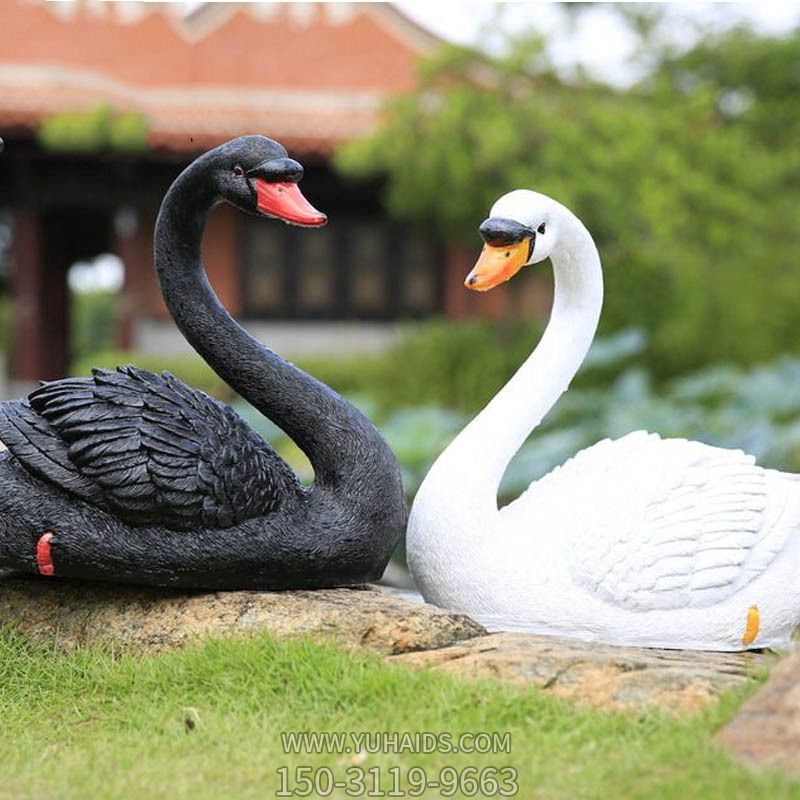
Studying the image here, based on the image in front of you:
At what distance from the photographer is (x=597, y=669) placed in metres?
2.98

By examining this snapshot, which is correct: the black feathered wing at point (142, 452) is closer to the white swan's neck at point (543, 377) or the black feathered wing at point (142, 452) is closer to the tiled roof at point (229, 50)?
the white swan's neck at point (543, 377)

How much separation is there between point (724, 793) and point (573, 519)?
1.12m

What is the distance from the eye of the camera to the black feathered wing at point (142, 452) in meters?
3.23

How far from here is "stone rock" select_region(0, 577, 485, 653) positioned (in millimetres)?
3191

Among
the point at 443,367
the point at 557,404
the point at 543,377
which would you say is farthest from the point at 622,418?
the point at 543,377

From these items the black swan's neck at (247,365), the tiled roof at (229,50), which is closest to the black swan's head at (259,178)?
the black swan's neck at (247,365)

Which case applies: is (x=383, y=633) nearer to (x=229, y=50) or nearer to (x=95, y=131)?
(x=95, y=131)

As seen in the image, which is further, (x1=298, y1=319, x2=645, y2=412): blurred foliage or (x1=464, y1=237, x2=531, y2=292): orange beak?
Result: (x1=298, y1=319, x2=645, y2=412): blurred foliage

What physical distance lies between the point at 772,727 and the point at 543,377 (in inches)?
54.0

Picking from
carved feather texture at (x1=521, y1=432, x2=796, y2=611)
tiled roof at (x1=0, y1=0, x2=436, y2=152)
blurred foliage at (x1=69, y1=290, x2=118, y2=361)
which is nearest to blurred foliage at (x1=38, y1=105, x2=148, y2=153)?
tiled roof at (x1=0, y1=0, x2=436, y2=152)

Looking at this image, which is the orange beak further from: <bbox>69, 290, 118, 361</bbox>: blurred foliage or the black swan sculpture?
<bbox>69, 290, 118, 361</bbox>: blurred foliage

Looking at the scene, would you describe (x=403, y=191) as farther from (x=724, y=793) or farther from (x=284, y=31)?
(x=724, y=793)

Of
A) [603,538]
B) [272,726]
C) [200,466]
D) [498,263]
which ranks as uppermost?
[498,263]

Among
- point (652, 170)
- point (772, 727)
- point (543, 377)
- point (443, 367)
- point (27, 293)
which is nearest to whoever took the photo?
point (772, 727)
